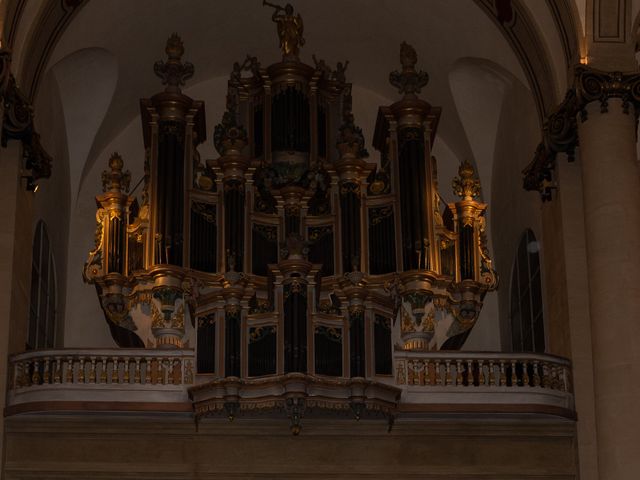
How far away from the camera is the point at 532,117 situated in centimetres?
2598

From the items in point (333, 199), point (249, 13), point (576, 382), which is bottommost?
point (576, 382)

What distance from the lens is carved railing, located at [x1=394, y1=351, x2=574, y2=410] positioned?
22312 millimetres

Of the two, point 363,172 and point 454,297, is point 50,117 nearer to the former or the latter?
point 363,172

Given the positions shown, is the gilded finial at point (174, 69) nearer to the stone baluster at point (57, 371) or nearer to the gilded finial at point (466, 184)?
the gilded finial at point (466, 184)

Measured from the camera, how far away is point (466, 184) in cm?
2545

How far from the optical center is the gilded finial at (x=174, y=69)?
2631cm

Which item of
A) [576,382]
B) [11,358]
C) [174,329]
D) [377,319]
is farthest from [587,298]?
[11,358]

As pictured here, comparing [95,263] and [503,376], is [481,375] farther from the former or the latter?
[95,263]

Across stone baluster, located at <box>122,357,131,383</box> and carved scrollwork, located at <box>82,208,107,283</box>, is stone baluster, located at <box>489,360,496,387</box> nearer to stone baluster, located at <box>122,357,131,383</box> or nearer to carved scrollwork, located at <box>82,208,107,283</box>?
stone baluster, located at <box>122,357,131,383</box>

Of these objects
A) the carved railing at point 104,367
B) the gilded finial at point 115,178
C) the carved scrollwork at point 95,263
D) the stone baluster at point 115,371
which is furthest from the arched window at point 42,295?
the stone baluster at point 115,371

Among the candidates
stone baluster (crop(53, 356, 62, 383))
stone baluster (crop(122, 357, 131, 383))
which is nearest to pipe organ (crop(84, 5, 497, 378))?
stone baluster (crop(122, 357, 131, 383))

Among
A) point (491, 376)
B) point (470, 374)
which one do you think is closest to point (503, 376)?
point (491, 376)

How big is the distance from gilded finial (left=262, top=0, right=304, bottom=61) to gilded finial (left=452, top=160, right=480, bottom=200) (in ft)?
11.2

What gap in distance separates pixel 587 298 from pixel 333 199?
14.8 feet
